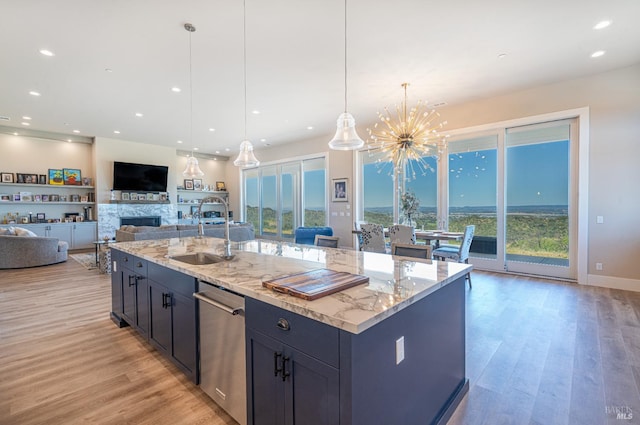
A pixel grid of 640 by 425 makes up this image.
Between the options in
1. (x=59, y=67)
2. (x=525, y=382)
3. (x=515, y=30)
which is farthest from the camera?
(x=59, y=67)

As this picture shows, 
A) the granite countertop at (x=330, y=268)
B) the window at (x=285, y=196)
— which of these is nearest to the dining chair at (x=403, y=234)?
the granite countertop at (x=330, y=268)

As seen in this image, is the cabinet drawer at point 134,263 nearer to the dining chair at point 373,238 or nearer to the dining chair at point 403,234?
the dining chair at point 373,238

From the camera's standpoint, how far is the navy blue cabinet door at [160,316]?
87.9 inches

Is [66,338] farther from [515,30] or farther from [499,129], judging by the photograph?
[499,129]

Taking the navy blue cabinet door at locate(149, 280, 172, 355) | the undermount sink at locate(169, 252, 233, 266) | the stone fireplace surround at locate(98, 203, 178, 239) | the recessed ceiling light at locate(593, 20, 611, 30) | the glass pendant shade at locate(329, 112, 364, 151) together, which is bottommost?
the navy blue cabinet door at locate(149, 280, 172, 355)

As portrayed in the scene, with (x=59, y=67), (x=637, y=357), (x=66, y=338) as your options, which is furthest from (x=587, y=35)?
(x=59, y=67)

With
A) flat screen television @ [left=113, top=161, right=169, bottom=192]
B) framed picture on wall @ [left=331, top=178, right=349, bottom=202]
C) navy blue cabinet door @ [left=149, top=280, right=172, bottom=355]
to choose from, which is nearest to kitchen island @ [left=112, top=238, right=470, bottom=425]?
navy blue cabinet door @ [left=149, top=280, right=172, bottom=355]

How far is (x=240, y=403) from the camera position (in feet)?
5.37

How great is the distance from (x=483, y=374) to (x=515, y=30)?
360 centimetres

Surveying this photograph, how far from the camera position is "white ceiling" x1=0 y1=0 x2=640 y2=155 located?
2932mm

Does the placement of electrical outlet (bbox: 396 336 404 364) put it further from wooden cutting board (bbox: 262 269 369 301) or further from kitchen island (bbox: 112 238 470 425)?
wooden cutting board (bbox: 262 269 369 301)

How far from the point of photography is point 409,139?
15.5ft

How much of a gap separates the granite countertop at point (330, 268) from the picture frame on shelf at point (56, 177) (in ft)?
24.2

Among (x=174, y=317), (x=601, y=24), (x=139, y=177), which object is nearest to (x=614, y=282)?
(x=601, y=24)
